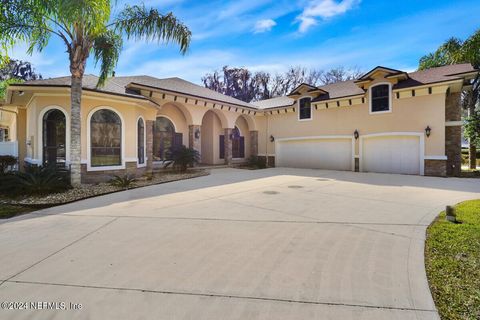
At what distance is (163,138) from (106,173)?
605 cm

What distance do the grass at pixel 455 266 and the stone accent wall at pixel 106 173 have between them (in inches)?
455

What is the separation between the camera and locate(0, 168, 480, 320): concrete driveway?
2.59 m

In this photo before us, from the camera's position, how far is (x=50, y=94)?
1044 cm

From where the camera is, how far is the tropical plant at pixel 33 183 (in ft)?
26.8

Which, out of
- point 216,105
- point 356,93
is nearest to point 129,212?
point 216,105

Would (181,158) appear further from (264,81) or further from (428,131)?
(264,81)

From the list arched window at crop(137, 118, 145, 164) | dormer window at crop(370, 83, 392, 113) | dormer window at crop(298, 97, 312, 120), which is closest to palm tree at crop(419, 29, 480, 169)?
dormer window at crop(370, 83, 392, 113)

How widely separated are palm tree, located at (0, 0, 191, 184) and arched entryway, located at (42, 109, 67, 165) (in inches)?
91.8

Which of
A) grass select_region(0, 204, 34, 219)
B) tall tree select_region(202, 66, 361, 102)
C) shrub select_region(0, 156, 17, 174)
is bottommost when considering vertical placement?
grass select_region(0, 204, 34, 219)

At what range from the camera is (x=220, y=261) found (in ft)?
11.8

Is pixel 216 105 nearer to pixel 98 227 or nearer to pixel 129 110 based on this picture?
pixel 129 110

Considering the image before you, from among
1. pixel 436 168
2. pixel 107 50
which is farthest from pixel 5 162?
pixel 436 168

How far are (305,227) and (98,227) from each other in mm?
4163

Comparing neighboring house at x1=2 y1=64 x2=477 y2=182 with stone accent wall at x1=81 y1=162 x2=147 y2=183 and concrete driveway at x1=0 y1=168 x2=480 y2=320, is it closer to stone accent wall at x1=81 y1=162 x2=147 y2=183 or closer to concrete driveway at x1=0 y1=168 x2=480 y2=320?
stone accent wall at x1=81 y1=162 x2=147 y2=183
